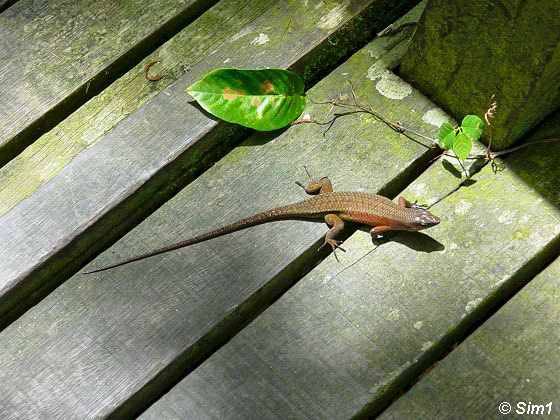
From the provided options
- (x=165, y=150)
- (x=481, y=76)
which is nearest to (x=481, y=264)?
(x=481, y=76)

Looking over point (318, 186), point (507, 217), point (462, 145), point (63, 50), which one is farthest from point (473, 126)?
point (63, 50)

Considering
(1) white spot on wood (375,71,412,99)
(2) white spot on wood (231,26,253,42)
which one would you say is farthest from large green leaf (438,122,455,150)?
(2) white spot on wood (231,26,253,42)

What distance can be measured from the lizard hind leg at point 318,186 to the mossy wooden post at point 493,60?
52 centimetres

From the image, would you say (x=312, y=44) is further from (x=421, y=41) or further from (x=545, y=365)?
(x=545, y=365)

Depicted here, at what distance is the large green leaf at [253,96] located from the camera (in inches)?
94.9

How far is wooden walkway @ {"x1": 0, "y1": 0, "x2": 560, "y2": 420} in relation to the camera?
6.84 feet

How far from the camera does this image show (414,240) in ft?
7.59

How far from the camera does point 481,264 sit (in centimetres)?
218

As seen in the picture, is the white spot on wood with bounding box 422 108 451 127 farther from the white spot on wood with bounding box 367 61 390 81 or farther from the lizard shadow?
the lizard shadow

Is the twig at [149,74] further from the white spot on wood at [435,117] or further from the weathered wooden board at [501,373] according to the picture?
the weathered wooden board at [501,373]

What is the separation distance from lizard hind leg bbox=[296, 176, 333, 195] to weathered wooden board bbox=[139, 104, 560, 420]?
22 cm

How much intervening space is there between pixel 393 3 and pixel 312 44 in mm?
391

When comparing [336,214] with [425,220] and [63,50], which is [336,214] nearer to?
[425,220]

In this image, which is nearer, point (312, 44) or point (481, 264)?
point (481, 264)
